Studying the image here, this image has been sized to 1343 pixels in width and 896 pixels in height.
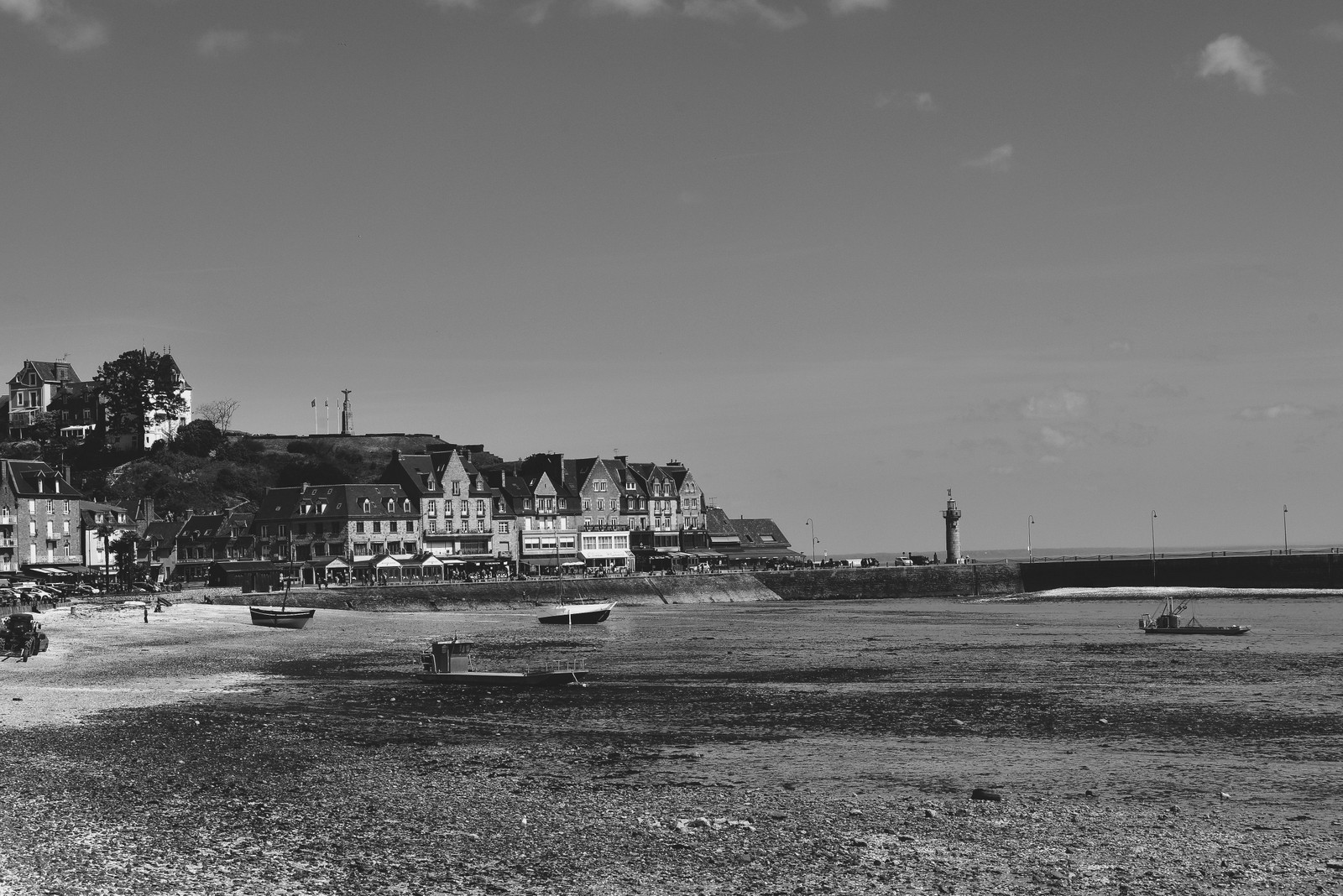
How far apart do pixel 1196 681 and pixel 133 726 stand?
32.1 meters

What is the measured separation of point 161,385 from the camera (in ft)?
517

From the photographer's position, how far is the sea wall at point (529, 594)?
9450 cm

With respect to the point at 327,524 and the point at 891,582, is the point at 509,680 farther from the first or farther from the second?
the point at 891,582

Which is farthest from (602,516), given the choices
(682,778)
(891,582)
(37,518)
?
(682,778)

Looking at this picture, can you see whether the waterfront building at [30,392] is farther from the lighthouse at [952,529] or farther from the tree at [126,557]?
the lighthouse at [952,529]

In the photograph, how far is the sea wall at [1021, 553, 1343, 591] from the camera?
122 meters

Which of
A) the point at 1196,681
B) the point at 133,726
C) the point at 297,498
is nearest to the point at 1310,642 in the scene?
the point at 1196,681

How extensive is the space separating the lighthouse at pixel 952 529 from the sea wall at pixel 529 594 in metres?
33.6

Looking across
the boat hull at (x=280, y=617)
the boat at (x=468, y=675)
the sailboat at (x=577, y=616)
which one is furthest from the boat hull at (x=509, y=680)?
the sailboat at (x=577, y=616)

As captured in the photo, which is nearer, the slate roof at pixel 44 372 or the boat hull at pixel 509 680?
the boat hull at pixel 509 680

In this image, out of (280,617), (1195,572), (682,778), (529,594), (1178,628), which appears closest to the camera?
(682,778)

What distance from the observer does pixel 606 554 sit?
143m

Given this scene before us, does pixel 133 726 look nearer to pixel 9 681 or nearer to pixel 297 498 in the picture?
pixel 9 681

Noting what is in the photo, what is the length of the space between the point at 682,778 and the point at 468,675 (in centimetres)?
1829
